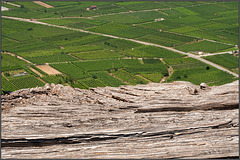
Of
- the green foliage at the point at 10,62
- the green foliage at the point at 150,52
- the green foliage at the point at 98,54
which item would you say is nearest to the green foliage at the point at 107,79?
the green foliage at the point at 98,54

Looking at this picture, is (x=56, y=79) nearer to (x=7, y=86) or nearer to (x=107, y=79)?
(x=7, y=86)

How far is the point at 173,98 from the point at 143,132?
5.68 meters

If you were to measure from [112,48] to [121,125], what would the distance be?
378 ft

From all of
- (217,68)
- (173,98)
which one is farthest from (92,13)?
(173,98)

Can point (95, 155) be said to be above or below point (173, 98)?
below

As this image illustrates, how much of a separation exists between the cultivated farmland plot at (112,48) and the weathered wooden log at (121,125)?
226 ft

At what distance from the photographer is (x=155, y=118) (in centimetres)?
3077

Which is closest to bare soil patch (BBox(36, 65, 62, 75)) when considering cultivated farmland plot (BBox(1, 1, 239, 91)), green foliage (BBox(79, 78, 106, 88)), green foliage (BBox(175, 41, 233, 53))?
cultivated farmland plot (BBox(1, 1, 239, 91))

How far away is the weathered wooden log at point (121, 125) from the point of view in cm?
2778

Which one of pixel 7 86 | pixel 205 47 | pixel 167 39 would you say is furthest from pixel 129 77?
pixel 167 39

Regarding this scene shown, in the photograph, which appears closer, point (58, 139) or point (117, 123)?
point (58, 139)

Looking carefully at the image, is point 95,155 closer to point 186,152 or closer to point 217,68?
point 186,152

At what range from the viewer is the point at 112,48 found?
14350cm

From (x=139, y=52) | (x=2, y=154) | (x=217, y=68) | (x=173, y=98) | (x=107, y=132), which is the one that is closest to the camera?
(x=2, y=154)
